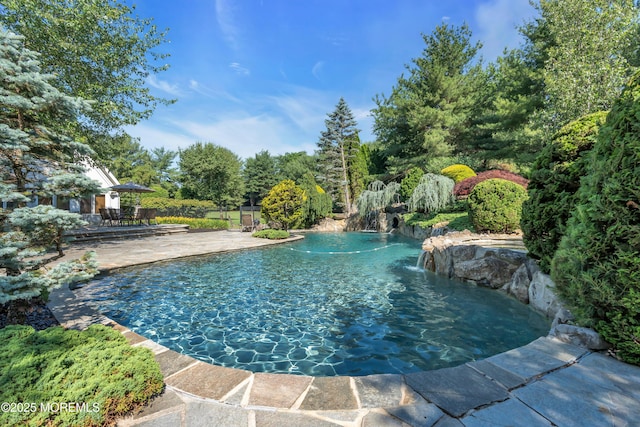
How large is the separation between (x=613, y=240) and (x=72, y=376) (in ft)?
13.0

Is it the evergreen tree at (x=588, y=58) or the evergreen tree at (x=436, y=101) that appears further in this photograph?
the evergreen tree at (x=436, y=101)

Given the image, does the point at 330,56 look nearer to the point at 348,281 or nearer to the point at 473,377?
the point at 348,281

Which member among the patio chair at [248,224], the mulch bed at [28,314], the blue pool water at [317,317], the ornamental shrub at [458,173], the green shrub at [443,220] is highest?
the ornamental shrub at [458,173]

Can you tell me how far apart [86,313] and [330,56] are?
15.2 metres

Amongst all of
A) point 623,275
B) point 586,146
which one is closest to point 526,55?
point 586,146

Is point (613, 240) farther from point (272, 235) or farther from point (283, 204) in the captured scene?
point (283, 204)

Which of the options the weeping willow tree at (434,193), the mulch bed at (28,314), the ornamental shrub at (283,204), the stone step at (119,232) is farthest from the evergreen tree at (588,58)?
the stone step at (119,232)

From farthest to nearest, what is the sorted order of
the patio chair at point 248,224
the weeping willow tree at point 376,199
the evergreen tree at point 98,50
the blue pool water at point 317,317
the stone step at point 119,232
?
the weeping willow tree at point 376,199, the patio chair at point 248,224, the stone step at point 119,232, the evergreen tree at point 98,50, the blue pool water at point 317,317

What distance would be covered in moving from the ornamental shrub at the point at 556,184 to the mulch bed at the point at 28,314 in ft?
20.3

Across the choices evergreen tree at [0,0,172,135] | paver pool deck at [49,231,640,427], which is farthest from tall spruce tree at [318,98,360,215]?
paver pool deck at [49,231,640,427]

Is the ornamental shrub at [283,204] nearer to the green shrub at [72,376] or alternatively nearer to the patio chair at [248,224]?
the patio chair at [248,224]

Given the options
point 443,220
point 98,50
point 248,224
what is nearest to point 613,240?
point 443,220

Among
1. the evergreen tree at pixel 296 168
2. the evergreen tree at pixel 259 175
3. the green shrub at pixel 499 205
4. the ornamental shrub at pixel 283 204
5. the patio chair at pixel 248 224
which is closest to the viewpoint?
the green shrub at pixel 499 205

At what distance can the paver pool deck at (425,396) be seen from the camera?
5.13 ft
